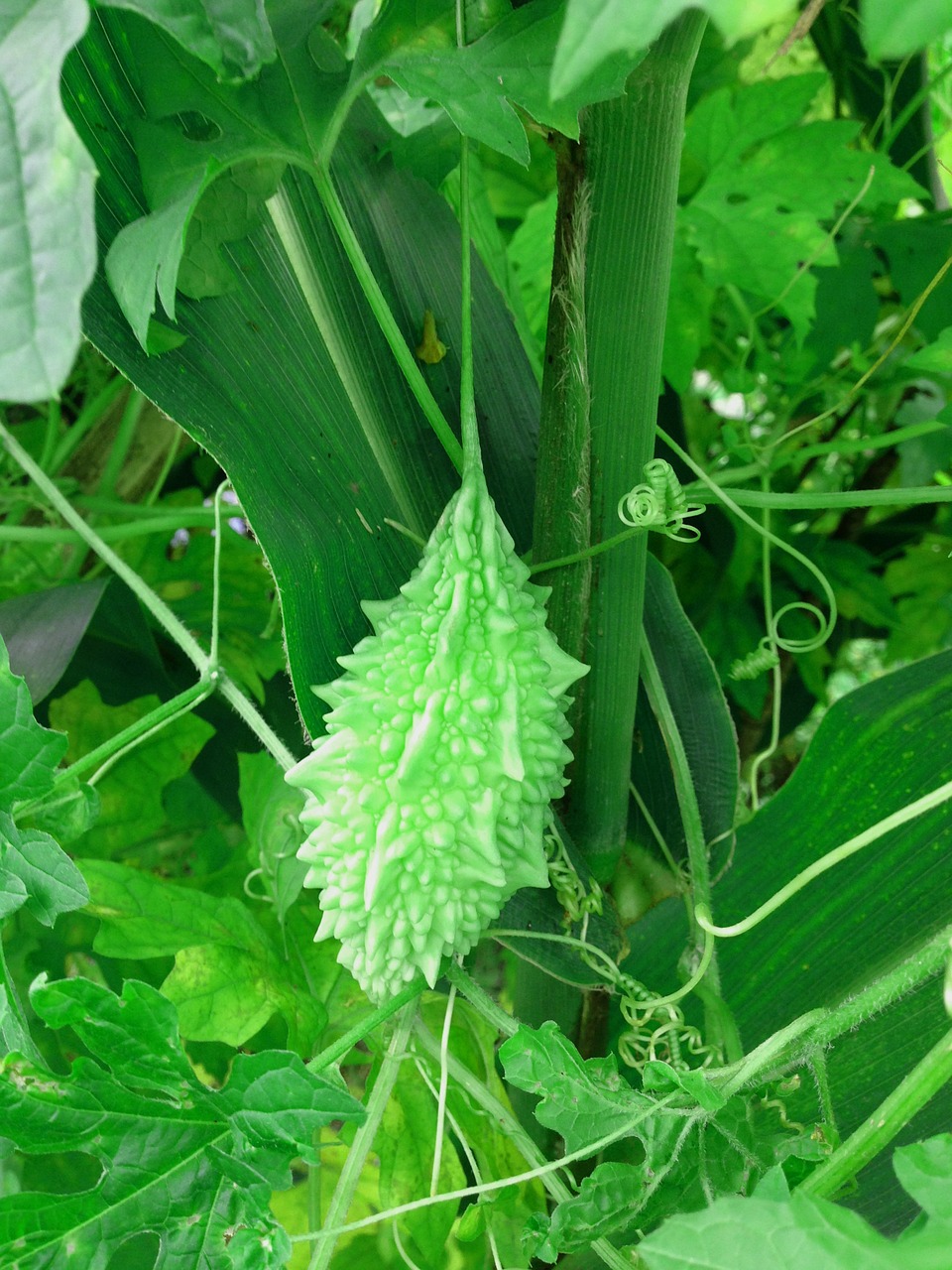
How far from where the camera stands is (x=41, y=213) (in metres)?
0.36

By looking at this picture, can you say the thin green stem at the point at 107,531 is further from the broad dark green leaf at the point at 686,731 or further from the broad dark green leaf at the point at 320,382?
the broad dark green leaf at the point at 686,731

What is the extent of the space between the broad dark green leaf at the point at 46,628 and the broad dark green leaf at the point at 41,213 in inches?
23.2

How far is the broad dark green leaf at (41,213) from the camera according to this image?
1.14ft

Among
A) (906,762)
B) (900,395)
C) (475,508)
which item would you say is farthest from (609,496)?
(900,395)

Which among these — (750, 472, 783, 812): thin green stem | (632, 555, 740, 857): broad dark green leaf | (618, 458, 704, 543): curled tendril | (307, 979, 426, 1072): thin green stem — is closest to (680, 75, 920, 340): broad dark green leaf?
(750, 472, 783, 812): thin green stem

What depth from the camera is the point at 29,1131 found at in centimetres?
55

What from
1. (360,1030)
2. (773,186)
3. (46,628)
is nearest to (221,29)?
(360,1030)

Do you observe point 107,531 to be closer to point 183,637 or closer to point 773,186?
point 183,637

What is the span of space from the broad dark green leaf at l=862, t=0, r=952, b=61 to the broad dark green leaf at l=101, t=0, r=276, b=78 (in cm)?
28

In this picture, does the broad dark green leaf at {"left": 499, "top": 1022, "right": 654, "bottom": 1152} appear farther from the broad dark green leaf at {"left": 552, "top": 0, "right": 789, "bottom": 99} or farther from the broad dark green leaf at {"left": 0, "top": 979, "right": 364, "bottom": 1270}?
the broad dark green leaf at {"left": 552, "top": 0, "right": 789, "bottom": 99}

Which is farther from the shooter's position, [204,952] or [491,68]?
[204,952]

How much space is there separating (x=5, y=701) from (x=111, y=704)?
0.57m

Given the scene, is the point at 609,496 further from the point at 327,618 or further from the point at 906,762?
the point at 906,762

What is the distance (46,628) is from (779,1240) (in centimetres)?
77
